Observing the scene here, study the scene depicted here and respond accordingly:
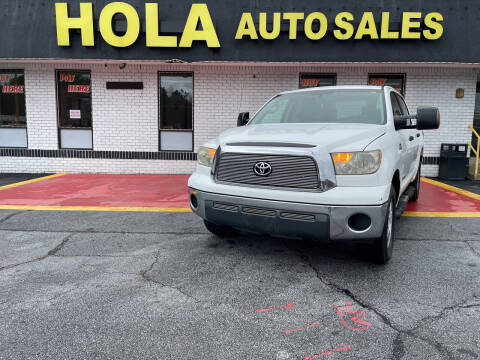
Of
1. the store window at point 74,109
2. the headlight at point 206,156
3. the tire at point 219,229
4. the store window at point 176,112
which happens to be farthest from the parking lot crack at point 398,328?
the store window at point 74,109

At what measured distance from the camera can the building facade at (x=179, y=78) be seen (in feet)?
30.1

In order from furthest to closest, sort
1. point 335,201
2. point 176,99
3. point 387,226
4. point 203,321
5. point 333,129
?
point 176,99 → point 333,129 → point 387,226 → point 335,201 → point 203,321

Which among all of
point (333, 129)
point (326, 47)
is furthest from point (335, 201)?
point (326, 47)

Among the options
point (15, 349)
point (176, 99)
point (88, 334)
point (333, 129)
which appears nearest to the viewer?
point (15, 349)

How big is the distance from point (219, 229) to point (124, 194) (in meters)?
3.83

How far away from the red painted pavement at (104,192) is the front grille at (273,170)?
3.08 meters

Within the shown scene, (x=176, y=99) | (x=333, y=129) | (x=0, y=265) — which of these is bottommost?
(x=0, y=265)

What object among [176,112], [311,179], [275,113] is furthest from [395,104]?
[176,112]

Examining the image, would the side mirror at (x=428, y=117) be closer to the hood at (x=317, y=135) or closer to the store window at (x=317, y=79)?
the hood at (x=317, y=135)

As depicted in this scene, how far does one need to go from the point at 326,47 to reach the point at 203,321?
8112 millimetres

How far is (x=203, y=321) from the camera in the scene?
275 cm

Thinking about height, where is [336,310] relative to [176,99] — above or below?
below

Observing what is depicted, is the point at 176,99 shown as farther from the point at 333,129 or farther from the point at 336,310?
the point at 336,310

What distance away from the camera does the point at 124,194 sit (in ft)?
25.6
